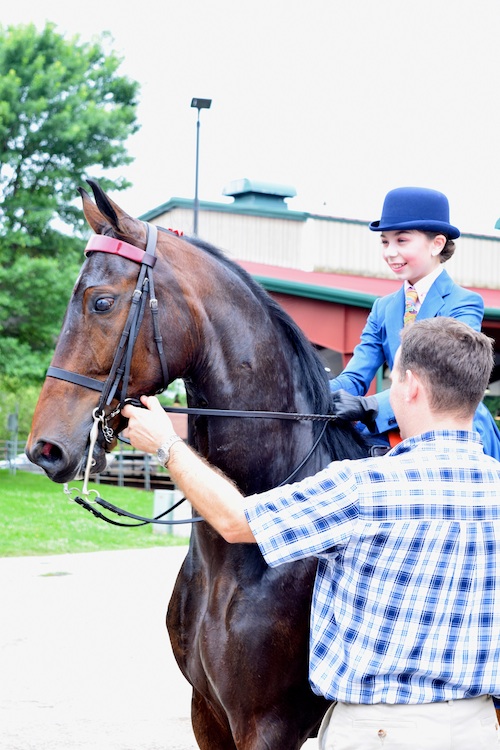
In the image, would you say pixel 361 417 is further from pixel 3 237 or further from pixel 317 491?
pixel 3 237

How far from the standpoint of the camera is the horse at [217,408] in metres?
2.62

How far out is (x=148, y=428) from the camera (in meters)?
2.38

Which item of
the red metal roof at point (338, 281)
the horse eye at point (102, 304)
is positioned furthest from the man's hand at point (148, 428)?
the red metal roof at point (338, 281)

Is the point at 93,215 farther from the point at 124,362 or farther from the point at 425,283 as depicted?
the point at 425,283

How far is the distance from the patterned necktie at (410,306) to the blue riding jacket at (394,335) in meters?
0.04

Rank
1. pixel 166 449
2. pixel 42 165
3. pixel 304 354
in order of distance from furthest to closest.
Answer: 1. pixel 42 165
2. pixel 304 354
3. pixel 166 449

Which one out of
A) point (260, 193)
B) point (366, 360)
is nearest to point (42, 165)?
point (260, 193)

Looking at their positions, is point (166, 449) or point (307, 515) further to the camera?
point (166, 449)

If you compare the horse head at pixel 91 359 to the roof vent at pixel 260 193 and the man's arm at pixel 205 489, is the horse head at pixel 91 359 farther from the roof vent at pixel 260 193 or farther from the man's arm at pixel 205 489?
the roof vent at pixel 260 193

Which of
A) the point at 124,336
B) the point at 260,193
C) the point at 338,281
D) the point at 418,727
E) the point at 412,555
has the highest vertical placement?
the point at 260,193

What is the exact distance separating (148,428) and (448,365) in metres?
0.83

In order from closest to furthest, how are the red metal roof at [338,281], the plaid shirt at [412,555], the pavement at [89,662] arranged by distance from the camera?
1. the plaid shirt at [412,555]
2. the pavement at [89,662]
3. the red metal roof at [338,281]

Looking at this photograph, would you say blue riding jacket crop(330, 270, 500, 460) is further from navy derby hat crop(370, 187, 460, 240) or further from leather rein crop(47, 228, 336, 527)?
leather rein crop(47, 228, 336, 527)

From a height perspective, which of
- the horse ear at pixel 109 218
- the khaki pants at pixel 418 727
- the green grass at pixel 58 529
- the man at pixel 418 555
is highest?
the horse ear at pixel 109 218
